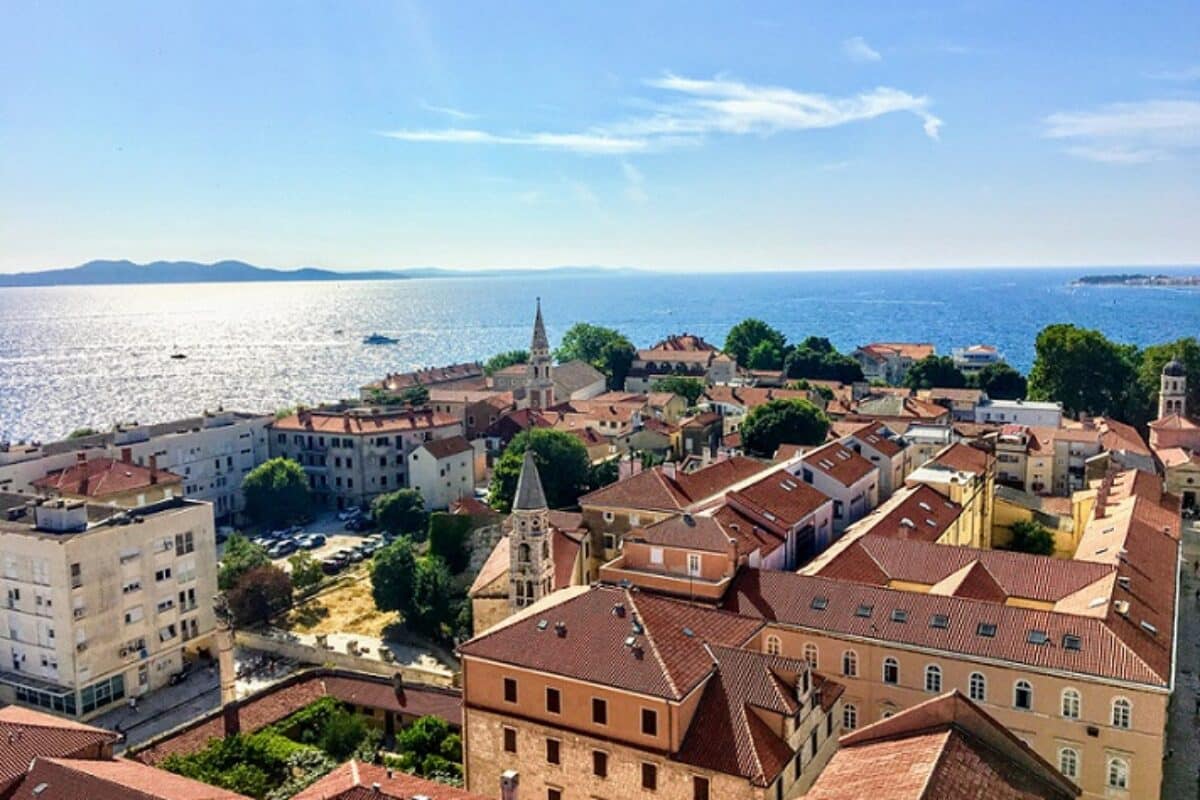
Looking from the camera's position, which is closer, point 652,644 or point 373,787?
point 373,787

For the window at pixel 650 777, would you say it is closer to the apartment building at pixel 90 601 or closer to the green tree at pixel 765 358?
the apartment building at pixel 90 601

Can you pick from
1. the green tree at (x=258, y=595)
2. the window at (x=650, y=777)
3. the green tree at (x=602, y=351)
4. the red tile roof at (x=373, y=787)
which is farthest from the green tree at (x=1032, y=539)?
the green tree at (x=602, y=351)

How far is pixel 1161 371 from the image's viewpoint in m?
81.5

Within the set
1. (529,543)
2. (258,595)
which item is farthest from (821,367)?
(529,543)

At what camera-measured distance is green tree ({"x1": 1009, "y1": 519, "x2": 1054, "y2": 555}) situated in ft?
160

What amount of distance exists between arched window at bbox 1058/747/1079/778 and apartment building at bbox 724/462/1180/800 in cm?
3

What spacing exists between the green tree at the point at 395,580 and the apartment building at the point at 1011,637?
1931cm

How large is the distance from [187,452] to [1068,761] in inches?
2341

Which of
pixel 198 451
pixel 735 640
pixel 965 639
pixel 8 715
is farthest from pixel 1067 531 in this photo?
pixel 198 451

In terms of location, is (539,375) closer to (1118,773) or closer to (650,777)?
(650,777)

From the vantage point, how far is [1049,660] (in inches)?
1085

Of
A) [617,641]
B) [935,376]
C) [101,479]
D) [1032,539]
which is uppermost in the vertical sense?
[935,376]

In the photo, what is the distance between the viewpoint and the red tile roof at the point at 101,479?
52.2 metres

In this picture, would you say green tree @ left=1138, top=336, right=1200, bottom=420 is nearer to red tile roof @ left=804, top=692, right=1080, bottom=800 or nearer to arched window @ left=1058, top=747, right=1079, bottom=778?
arched window @ left=1058, top=747, right=1079, bottom=778
